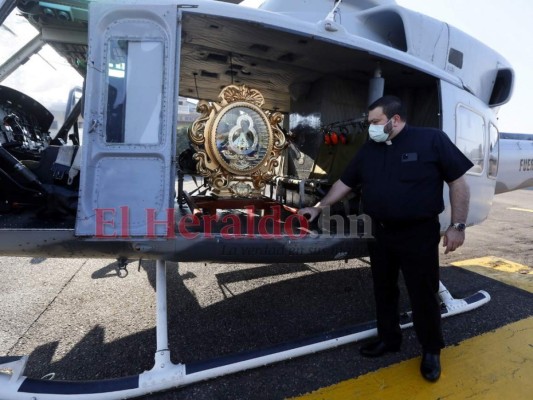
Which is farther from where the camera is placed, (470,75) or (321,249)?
(470,75)

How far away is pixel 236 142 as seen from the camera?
3307 mm

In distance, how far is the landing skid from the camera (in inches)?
76.3

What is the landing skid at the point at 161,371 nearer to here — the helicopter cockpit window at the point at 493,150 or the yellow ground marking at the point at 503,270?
the yellow ground marking at the point at 503,270

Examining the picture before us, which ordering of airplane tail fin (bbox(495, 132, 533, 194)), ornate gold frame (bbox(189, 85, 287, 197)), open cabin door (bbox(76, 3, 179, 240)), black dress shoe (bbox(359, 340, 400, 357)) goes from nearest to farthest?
1. open cabin door (bbox(76, 3, 179, 240))
2. black dress shoe (bbox(359, 340, 400, 357))
3. ornate gold frame (bbox(189, 85, 287, 197))
4. airplane tail fin (bbox(495, 132, 533, 194))

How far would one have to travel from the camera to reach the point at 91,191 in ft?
6.86

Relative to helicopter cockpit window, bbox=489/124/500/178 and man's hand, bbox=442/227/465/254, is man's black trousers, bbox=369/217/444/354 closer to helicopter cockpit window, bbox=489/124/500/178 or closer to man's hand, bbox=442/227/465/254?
man's hand, bbox=442/227/465/254

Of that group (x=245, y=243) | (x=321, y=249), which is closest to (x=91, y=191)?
(x=245, y=243)

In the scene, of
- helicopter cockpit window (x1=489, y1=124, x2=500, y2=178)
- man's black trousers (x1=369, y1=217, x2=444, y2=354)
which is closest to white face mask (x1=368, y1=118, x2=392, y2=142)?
man's black trousers (x1=369, y1=217, x2=444, y2=354)

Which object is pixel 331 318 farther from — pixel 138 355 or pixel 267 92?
pixel 267 92

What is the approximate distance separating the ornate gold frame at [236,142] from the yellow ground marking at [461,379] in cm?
199

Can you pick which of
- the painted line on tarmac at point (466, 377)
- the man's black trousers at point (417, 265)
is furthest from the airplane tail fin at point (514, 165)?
the man's black trousers at point (417, 265)

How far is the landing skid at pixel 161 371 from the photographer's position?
6.36ft

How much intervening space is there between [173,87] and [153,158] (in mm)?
473

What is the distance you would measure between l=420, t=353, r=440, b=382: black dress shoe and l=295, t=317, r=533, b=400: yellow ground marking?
1.5 inches
